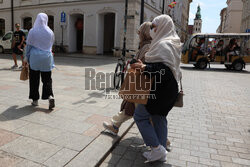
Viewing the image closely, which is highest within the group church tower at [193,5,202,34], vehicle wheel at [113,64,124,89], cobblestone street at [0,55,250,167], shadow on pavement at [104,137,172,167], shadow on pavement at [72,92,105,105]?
church tower at [193,5,202,34]

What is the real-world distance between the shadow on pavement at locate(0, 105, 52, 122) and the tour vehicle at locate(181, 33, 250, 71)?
37.6 feet

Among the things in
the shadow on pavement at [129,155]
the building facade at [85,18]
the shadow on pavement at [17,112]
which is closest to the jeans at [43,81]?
the shadow on pavement at [17,112]

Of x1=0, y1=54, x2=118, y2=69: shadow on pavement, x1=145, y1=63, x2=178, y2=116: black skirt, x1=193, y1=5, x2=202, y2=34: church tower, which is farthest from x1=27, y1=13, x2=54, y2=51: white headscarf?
A: x1=193, y1=5, x2=202, y2=34: church tower

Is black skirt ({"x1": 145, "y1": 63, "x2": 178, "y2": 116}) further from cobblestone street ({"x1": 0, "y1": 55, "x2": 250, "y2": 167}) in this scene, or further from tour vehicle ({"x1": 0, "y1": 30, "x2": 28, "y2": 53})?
tour vehicle ({"x1": 0, "y1": 30, "x2": 28, "y2": 53})

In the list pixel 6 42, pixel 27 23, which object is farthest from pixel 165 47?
pixel 27 23

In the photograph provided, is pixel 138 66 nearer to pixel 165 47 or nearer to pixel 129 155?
pixel 165 47

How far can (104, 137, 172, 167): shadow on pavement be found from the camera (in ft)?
9.10

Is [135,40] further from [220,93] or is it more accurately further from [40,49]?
[40,49]

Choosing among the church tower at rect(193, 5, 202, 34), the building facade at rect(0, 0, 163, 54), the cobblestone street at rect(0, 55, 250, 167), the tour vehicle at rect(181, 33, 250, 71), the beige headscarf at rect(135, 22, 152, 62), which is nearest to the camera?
the cobblestone street at rect(0, 55, 250, 167)

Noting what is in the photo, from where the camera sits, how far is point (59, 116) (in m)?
4.04

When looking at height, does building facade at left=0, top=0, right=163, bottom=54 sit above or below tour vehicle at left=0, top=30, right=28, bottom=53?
above

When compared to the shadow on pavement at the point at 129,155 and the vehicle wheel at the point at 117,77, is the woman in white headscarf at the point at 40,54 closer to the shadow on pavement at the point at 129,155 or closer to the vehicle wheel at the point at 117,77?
the shadow on pavement at the point at 129,155

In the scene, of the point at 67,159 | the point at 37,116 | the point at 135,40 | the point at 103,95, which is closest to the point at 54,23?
the point at 135,40

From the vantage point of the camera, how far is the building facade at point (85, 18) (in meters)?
19.5
